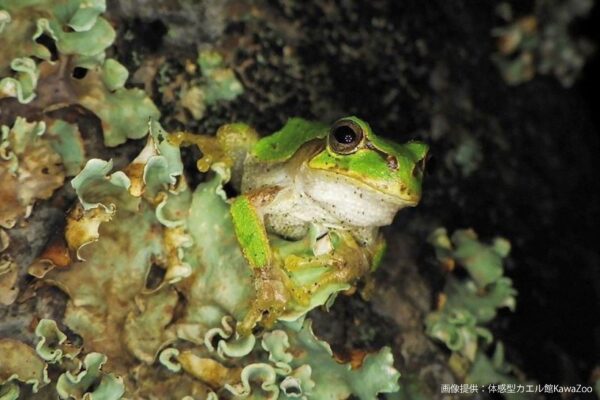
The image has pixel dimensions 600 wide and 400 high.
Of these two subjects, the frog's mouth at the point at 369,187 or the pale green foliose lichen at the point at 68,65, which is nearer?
the frog's mouth at the point at 369,187

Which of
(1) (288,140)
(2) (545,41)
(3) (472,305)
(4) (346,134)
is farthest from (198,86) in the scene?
(2) (545,41)

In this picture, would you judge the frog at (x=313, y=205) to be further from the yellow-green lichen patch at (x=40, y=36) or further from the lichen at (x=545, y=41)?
the lichen at (x=545, y=41)

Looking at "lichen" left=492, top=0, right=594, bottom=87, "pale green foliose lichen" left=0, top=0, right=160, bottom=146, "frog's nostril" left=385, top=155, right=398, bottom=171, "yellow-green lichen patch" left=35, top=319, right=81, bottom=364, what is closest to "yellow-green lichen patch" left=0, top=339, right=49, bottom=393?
"yellow-green lichen patch" left=35, top=319, right=81, bottom=364

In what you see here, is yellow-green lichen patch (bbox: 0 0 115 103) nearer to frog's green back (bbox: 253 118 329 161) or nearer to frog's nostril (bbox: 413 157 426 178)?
frog's green back (bbox: 253 118 329 161)

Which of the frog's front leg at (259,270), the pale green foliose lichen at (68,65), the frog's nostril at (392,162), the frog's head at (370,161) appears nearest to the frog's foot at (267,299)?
the frog's front leg at (259,270)

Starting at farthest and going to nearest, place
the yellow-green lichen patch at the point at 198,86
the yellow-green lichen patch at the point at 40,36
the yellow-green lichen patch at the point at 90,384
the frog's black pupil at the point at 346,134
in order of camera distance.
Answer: the yellow-green lichen patch at the point at 198,86 → the yellow-green lichen patch at the point at 40,36 → the frog's black pupil at the point at 346,134 → the yellow-green lichen patch at the point at 90,384

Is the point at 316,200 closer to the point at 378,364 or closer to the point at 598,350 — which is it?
the point at 378,364

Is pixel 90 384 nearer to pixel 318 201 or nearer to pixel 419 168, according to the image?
pixel 318 201

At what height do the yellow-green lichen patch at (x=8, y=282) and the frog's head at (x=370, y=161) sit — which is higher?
the frog's head at (x=370, y=161)

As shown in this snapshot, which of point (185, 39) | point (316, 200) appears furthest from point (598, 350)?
point (185, 39)
